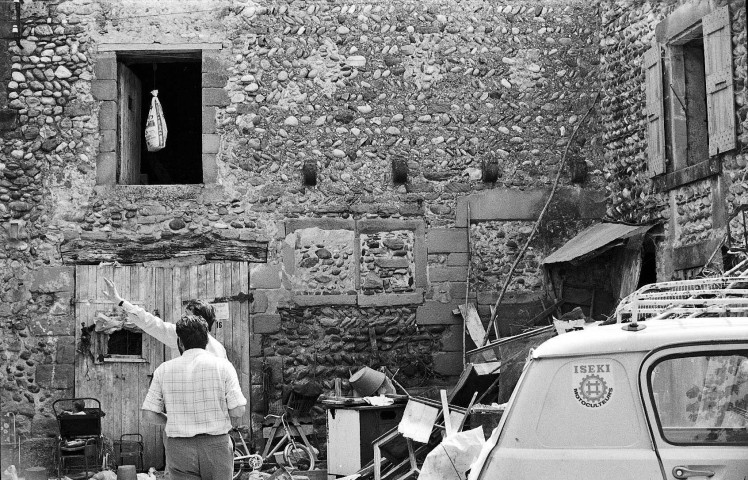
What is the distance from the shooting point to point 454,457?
8031 millimetres

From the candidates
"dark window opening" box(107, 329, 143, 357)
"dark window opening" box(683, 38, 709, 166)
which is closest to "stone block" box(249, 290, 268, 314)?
"dark window opening" box(107, 329, 143, 357)

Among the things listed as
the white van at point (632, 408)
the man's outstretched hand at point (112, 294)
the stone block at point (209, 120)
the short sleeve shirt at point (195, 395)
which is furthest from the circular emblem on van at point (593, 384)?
the stone block at point (209, 120)

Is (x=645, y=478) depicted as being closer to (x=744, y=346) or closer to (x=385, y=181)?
(x=744, y=346)

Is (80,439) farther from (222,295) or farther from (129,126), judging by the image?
(129,126)

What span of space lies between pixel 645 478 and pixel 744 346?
0.66 metres

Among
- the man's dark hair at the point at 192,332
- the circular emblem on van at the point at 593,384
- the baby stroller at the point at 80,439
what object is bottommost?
the baby stroller at the point at 80,439

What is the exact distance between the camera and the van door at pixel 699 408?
14.1ft

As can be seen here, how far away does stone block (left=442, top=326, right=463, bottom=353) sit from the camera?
1188 cm

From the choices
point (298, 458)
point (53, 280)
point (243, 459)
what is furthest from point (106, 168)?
point (298, 458)

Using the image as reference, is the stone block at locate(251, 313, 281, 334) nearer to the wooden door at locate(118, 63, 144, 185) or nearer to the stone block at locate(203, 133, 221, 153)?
the stone block at locate(203, 133, 221, 153)

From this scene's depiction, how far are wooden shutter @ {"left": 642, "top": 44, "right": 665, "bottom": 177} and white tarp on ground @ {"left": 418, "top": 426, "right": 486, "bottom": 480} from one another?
3900mm

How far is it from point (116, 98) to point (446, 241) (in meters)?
3.93

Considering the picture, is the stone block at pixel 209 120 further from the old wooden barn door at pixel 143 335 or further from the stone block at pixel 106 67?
the old wooden barn door at pixel 143 335

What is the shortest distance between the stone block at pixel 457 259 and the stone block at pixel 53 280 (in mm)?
4056
